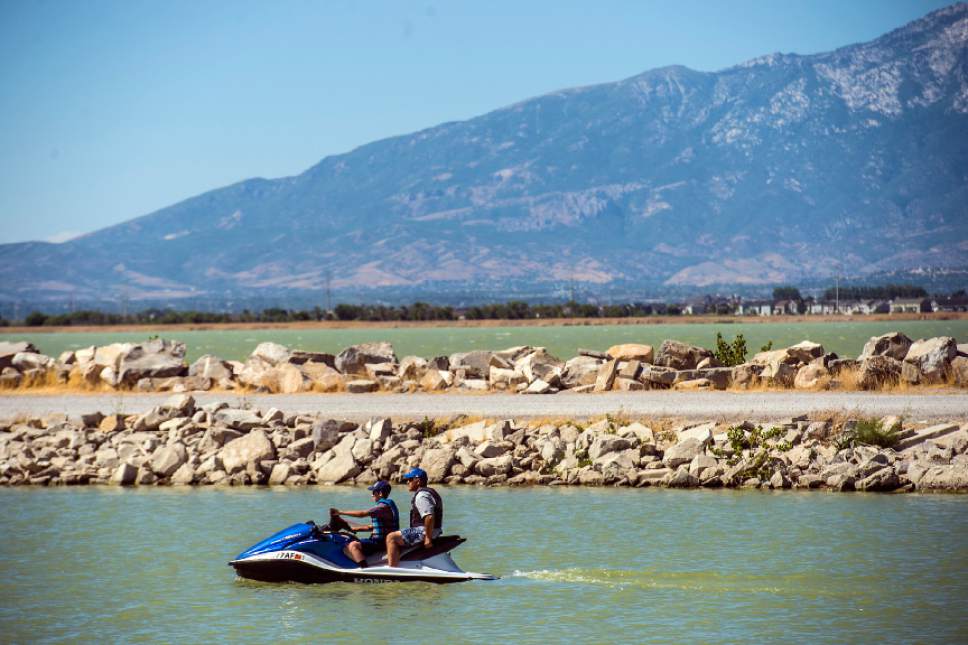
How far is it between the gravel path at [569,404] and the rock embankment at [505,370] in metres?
1.03

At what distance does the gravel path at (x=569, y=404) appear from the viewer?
28000mm

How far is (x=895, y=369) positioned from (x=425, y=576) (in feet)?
57.1

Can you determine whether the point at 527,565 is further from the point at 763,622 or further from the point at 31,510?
the point at 31,510

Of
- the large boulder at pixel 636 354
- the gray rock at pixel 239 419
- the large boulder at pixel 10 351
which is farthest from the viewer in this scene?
the large boulder at pixel 10 351

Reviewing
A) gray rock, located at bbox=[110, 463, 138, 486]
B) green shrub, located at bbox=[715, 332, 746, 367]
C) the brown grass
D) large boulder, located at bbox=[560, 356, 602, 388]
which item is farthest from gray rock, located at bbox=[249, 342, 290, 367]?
the brown grass

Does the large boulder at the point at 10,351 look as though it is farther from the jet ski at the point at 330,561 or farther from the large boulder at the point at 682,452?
the jet ski at the point at 330,561

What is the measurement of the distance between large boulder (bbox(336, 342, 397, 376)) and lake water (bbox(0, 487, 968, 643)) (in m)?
12.8

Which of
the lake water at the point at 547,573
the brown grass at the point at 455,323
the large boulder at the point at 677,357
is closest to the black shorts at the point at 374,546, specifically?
the lake water at the point at 547,573

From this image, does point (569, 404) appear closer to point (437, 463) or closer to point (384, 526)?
point (437, 463)

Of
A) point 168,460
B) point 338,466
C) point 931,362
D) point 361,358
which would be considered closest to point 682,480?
point 338,466

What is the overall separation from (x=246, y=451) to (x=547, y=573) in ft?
31.9

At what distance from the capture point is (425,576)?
18.3 meters

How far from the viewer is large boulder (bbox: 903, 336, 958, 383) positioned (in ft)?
106

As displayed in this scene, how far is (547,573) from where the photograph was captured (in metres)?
18.8
